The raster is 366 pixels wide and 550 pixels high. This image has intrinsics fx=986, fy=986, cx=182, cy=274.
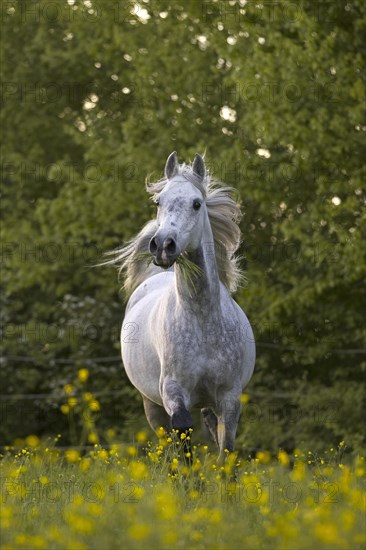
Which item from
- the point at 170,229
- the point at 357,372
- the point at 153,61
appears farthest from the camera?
the point at 153,61

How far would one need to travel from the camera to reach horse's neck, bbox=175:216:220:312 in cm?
698

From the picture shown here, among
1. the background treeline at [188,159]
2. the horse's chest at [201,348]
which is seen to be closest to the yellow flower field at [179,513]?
the horse's chest at [201,348]

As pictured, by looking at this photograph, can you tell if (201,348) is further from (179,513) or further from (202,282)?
(179,513)

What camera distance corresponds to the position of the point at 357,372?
49.0 ft

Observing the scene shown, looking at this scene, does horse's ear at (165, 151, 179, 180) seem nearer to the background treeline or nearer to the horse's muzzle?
the horse's muzzle

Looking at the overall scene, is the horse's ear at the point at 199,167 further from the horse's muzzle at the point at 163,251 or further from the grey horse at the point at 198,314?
the horse's muzzle at the point at 163,251

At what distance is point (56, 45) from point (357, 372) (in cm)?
921

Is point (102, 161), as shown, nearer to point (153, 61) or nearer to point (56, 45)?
point (153, 61)

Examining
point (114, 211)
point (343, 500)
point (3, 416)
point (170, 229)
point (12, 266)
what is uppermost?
point (170, 229)

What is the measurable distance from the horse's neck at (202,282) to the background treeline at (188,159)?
519 centimetres

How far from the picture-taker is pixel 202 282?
702 cm

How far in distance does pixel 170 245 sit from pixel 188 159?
7086 mm

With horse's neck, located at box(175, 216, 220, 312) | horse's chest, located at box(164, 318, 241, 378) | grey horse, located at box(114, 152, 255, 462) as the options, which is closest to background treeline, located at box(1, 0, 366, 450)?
grey horse, located at box(114, 152, 255, 462)

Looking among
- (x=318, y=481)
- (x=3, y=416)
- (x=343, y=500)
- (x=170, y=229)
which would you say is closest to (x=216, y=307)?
(x=170, y=229)
